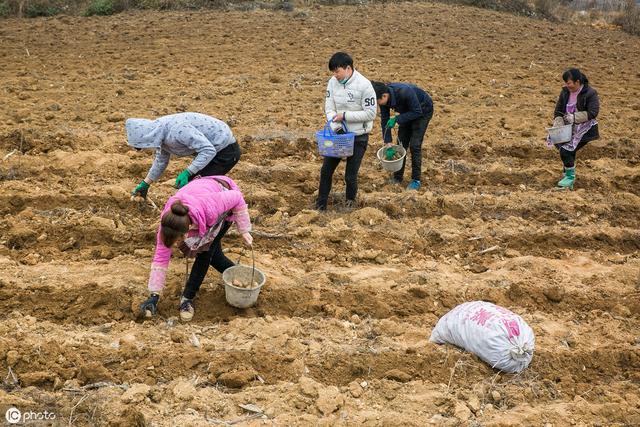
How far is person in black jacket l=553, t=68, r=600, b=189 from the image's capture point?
7027 millimetres

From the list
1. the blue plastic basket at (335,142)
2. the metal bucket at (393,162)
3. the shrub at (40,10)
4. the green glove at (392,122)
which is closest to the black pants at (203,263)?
the blue plastic basket at (335,142)

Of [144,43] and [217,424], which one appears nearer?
[217,424]

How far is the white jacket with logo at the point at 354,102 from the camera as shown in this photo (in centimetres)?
600

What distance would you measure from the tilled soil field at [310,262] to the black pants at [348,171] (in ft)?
0.70

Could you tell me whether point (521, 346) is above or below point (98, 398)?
above

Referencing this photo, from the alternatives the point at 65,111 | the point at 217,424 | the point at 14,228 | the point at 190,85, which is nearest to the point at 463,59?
A: the point at 190,85

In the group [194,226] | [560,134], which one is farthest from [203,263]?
[560,134]

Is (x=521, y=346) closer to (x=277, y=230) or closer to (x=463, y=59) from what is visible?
(x=277, y=230)

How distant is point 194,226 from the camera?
414cm

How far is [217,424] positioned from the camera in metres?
3.76

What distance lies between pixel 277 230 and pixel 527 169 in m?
3.39
